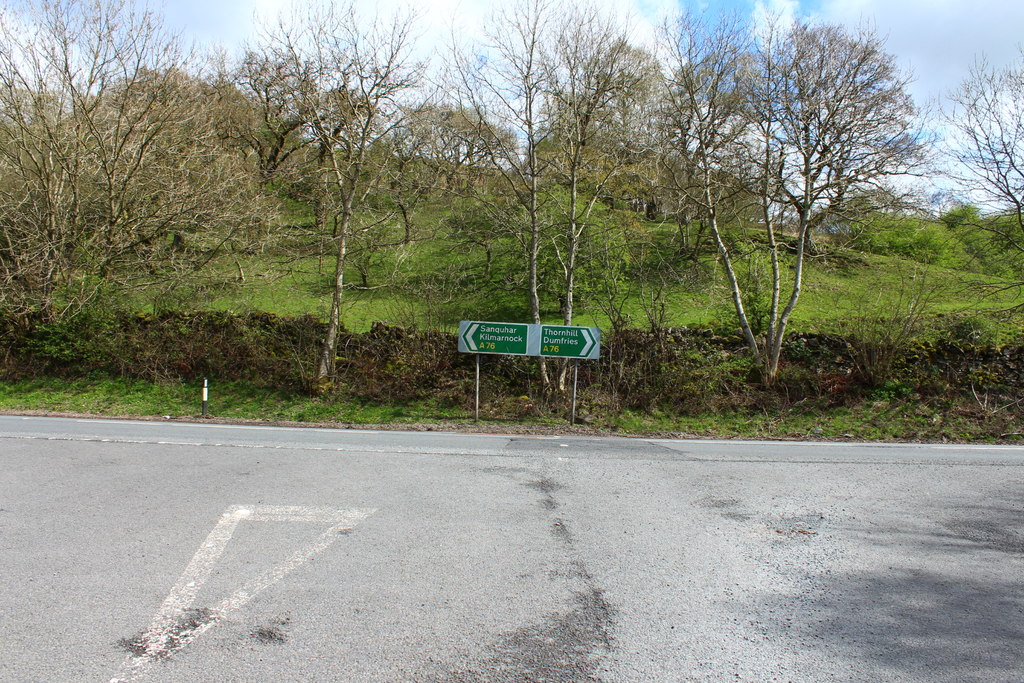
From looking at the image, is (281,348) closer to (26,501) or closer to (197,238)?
(197,238)

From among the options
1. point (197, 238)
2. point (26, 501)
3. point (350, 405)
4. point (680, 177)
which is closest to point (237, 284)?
point (197, 238)

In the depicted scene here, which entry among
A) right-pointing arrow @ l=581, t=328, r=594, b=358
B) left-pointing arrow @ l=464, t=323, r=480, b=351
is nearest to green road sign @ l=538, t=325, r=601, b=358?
right-pointing arrow @ l=581, t=328, r=594, b=358

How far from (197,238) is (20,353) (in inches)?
240

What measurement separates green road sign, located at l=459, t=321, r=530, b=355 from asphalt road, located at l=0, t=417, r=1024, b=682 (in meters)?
6.47

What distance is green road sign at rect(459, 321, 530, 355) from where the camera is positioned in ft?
53.0

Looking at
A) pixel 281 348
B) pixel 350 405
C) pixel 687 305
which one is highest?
pixel 687 305

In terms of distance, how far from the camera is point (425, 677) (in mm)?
3957

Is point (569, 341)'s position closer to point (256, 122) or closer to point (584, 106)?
point (584, 106)

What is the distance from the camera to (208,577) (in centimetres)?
533

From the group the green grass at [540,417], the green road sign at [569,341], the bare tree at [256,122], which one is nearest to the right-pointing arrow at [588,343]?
the green road sign at [569,341]

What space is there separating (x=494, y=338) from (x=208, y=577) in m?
11.2

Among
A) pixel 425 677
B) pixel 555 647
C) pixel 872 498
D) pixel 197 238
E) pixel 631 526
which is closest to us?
pixel 425 677

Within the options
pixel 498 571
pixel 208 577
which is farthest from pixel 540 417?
pixel 208 577

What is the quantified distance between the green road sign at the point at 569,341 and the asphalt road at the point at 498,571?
6.01 meters
